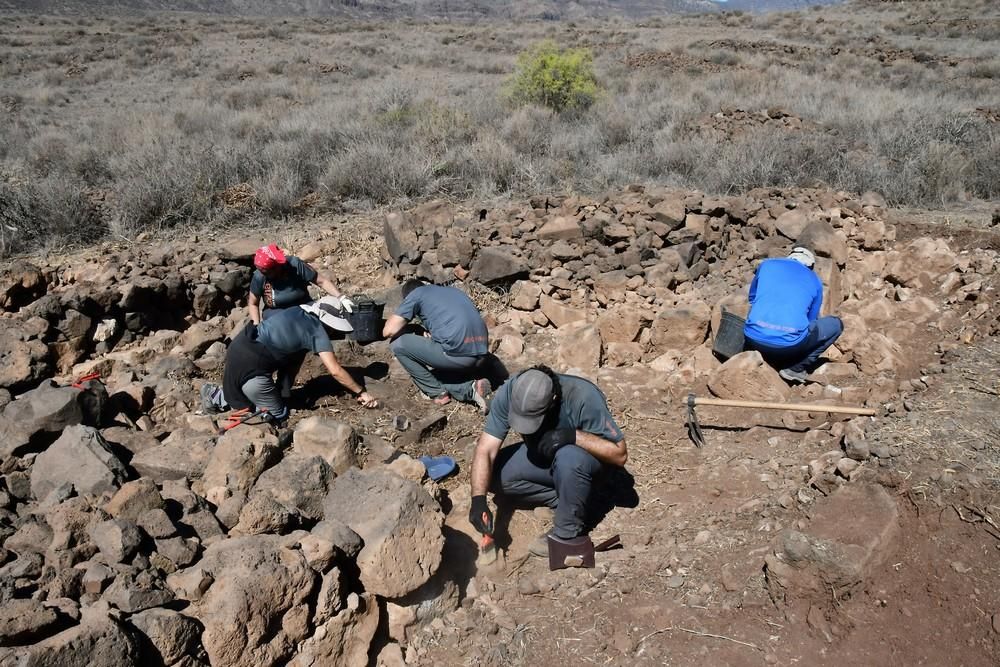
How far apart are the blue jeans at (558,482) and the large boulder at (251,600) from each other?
139cm

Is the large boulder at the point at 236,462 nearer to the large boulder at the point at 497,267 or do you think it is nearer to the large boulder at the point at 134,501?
the large boulder at the point at 134,501

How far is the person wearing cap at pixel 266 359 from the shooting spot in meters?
4.62

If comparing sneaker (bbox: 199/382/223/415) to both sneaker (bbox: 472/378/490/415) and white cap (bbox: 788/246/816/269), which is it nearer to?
sneaker (bbox: 472/378/490/415)

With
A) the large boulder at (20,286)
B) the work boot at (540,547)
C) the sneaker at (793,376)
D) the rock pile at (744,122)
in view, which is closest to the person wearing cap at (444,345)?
the work boot at (540,547)

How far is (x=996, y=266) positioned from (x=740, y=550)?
4.66 meters

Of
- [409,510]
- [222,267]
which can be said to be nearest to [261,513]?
[409,510]

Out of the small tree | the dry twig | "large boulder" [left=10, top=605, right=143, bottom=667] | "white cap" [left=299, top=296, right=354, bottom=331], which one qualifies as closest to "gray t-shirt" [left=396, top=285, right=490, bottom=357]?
"white cap" [left=299, top=296, right=354, bottom=331]

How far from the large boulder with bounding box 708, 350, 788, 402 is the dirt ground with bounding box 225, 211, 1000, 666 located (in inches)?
9.4

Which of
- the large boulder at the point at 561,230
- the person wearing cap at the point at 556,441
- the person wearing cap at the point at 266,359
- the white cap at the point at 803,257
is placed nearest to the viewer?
the person wearing cap at the point at 556,441

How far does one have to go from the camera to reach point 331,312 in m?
5.65

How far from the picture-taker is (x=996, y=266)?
6.17 meters

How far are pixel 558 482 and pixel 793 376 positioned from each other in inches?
97.4

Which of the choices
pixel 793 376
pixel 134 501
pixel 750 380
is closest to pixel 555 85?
pixel 793 376

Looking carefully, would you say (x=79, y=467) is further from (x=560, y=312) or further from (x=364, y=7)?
(x=364, y=7)
